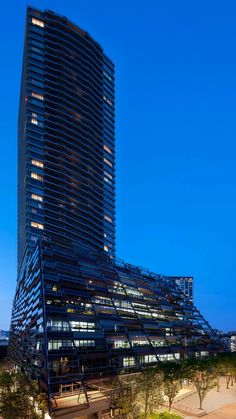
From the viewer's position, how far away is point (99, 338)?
81.1m

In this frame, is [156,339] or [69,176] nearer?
[156,339]

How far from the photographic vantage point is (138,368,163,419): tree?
5906 centimetres

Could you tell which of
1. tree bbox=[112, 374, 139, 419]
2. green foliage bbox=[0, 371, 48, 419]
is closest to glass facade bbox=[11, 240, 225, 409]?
green foliage bbox=[0, 371, 48, 419]

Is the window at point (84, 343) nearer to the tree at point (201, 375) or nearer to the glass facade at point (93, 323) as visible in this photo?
the glass facade at point (93, 323)

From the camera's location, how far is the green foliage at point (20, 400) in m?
49.8

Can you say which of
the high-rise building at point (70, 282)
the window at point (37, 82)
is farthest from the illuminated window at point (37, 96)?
the window at point (37, 82)

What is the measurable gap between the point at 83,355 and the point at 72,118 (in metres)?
142

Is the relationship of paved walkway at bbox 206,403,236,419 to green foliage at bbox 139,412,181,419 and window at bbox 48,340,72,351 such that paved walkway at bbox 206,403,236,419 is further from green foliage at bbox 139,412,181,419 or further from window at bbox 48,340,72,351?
window at bbox 48,340,72,351

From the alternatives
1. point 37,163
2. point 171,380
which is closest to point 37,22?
point 37,163

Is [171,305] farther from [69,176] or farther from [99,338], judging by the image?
[69,176]

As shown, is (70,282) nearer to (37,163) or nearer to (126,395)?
(126,395)

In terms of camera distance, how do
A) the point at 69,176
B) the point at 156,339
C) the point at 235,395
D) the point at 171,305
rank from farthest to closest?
the point at 69,176, the point at 171,305, the point at 156,339, the point at 235,395

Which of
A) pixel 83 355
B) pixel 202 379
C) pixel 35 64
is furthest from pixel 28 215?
pixel 202 379

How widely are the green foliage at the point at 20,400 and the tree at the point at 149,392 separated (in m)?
15.8
